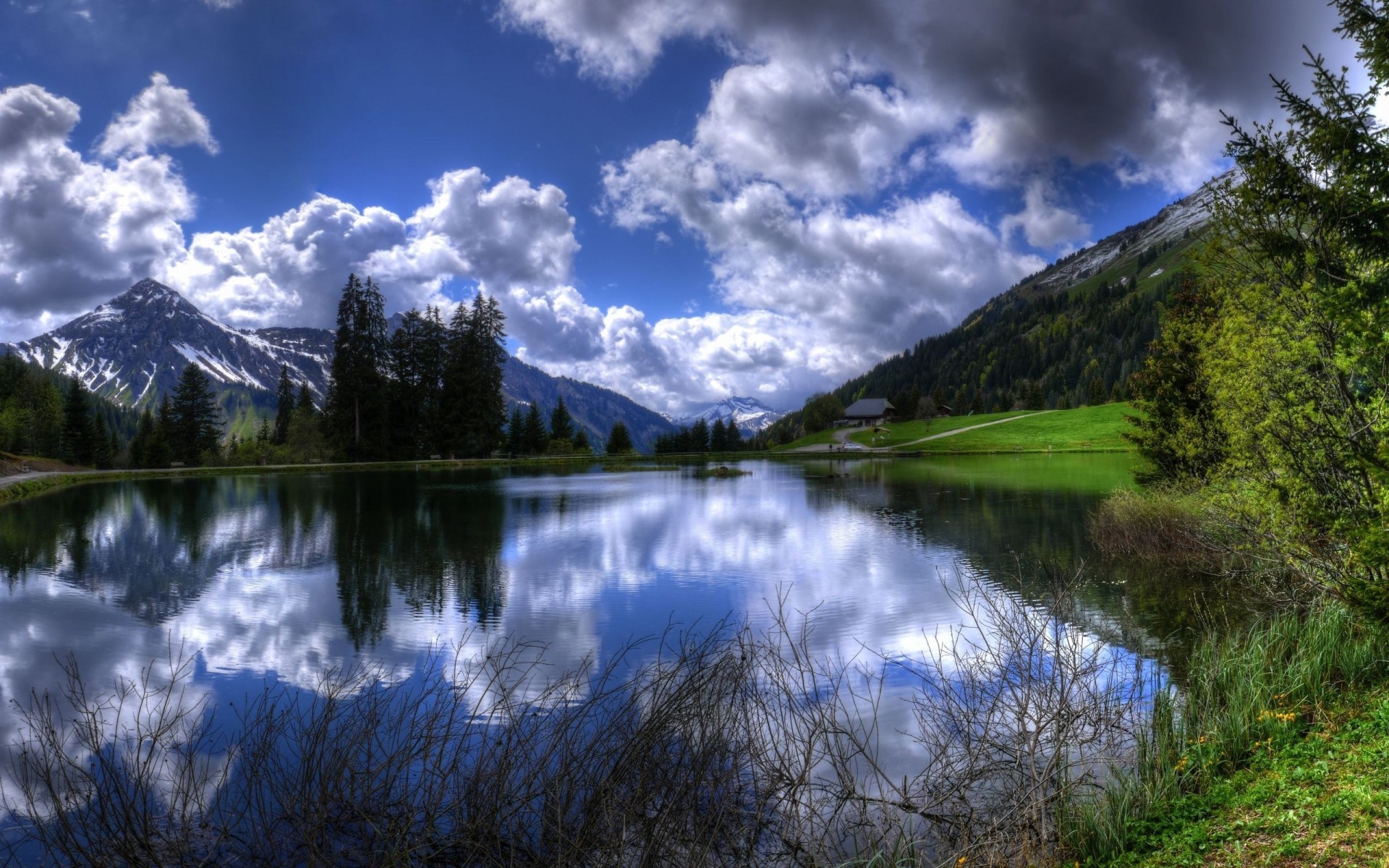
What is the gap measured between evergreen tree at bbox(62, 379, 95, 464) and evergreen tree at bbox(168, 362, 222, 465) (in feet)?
31.3

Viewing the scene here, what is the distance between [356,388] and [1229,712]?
78040 millimetres

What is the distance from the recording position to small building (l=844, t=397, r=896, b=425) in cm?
14975

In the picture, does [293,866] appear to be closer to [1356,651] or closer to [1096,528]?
[1356,651]

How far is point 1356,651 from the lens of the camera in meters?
8.86

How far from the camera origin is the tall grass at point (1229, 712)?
6.41 metres

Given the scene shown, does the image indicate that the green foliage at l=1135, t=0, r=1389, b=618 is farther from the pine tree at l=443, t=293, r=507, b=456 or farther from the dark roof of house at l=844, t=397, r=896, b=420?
the dark roof of house at l=844, t=397, r=896, b=420

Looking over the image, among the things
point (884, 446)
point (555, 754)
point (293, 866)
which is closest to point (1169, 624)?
point (555, 754)

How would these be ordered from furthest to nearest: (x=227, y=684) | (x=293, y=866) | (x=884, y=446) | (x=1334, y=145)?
(x=884, y=446) → (x=227, y=684) → (x=1334, y=145) → (x=293, y=866)

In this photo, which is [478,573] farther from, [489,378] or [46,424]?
[46,424]

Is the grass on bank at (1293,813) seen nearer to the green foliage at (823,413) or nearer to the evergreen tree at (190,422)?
the evergreen tree at (190,422)

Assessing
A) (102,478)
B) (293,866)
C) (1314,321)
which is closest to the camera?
(293,866)

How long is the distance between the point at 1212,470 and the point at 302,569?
28906 millimetres

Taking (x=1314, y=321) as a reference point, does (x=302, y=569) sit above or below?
below

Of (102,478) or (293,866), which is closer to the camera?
(293,866)
